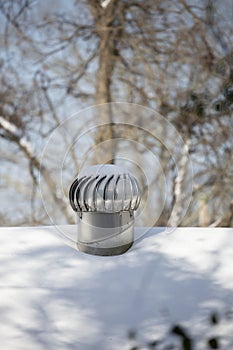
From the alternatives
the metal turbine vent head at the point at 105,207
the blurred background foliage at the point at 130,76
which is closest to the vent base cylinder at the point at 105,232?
the metal turbine vent head at the point at 105,207

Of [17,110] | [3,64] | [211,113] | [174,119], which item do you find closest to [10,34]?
[3,64]

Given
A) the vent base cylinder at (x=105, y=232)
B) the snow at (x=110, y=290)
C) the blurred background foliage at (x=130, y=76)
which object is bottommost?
the snow at (x=110, y=290)

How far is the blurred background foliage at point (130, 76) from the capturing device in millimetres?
2088

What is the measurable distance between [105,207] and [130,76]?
1349 millimetres

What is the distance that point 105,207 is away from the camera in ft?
3.07

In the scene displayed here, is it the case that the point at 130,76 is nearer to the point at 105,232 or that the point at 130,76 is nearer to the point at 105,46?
the point at 105,46

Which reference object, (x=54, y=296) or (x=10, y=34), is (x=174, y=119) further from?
(x=54, y=296)

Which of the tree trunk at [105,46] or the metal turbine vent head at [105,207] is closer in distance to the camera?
the metal turbine vent head at [105,207]

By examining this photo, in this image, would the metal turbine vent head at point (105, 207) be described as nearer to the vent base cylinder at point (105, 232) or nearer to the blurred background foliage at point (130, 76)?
the vent base cylinder at point (105, 232)

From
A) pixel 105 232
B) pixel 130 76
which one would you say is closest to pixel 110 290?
pixel 105 232

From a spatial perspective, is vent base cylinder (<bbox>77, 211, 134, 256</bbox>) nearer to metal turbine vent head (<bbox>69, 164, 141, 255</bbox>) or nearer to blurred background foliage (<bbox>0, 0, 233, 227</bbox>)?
metal turbine vent head (<bbox>69, 164, 141, 255</bbox>)

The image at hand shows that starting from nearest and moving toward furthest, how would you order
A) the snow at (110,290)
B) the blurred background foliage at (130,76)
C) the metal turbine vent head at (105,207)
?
the snow at (110,290) → the metal turbine vent head at (105,207) → the blurred background foliage at (130,76)

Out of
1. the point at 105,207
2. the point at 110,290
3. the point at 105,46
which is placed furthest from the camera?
the point at 105,46

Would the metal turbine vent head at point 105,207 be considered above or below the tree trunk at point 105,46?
below
